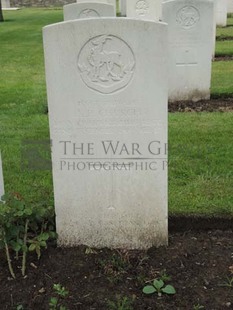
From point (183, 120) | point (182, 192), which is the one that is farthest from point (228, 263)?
point (183, 120)

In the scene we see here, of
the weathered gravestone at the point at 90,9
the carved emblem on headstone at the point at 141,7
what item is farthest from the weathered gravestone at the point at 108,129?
the carved emblem on headstone at the point at 141,7

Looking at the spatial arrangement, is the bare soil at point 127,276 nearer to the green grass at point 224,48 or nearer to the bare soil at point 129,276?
the bare soil at point 129,276

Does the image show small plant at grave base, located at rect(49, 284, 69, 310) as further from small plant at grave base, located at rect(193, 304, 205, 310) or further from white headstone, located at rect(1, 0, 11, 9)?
white headstone, located at rect(1, 0, 11, 9)

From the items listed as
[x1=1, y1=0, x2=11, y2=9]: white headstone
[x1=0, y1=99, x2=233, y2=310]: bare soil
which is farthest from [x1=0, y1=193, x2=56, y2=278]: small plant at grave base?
[x1=1, y1=0, x2=11, y2=9]: white headstone

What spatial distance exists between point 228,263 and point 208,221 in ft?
1.76

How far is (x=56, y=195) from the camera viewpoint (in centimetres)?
321

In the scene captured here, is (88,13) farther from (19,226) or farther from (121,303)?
(121,303)

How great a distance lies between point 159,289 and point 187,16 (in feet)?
16.3

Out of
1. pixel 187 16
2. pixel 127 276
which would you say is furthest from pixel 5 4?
pixel 127 276

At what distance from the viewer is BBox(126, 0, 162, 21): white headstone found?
12.7 m

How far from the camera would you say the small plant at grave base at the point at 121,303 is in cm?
269

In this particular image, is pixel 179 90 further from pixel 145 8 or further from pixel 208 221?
pixel 145 8

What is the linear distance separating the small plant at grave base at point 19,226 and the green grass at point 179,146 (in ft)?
2.39

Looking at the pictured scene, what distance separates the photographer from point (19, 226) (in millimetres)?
3045
